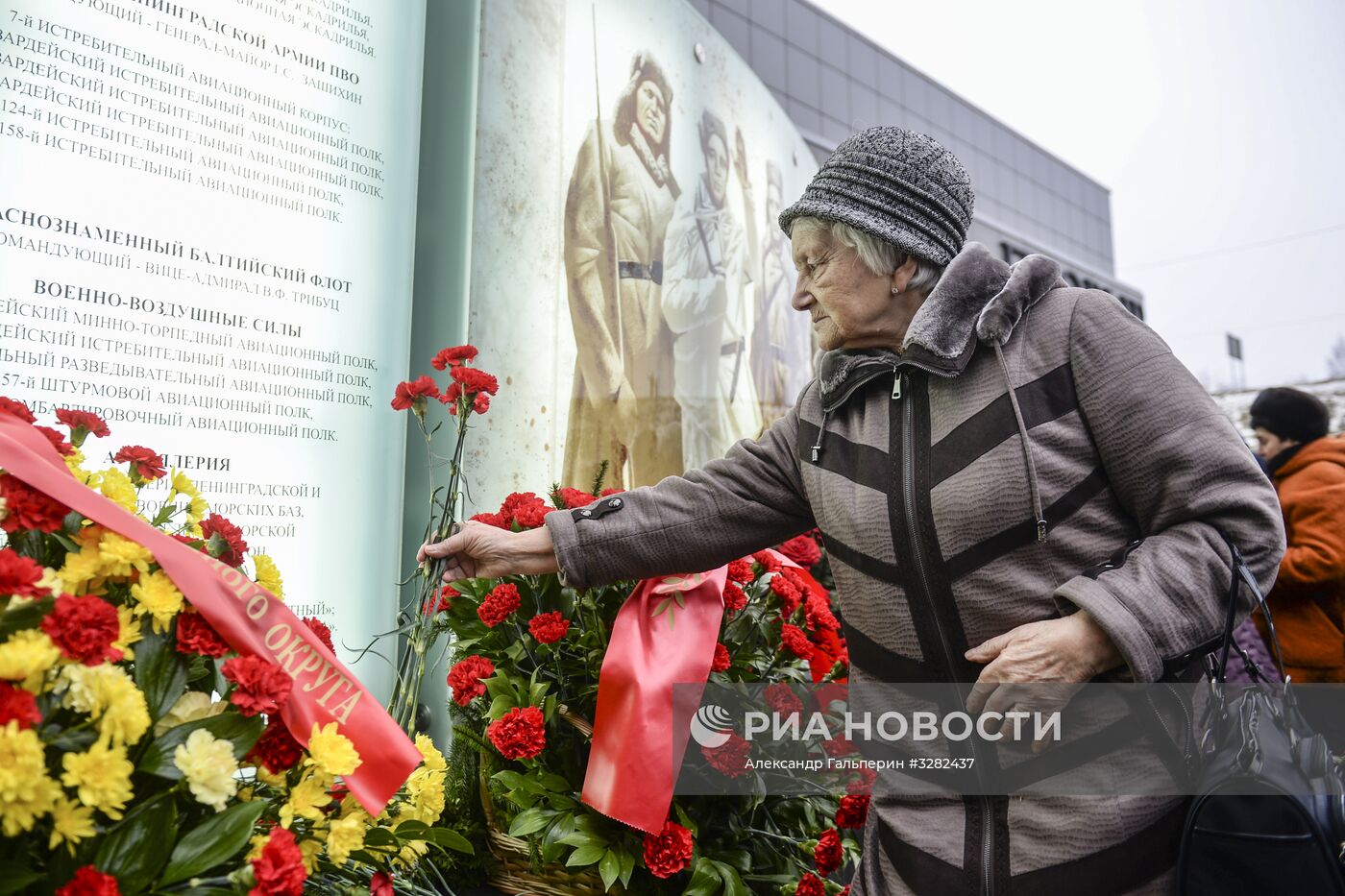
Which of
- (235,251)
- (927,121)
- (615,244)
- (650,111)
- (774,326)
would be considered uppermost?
(927,121)

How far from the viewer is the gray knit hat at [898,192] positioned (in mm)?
1461

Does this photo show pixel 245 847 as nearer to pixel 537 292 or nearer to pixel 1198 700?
pixel 1198 700

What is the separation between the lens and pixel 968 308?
4.53ft

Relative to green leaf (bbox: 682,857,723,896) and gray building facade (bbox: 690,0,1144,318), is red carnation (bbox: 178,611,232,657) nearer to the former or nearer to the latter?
green leaf (bbox: 682,857,723,896)

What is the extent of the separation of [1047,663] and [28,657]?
1048 mm

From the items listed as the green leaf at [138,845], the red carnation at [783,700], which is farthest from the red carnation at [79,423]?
the red carnation at [783,700]

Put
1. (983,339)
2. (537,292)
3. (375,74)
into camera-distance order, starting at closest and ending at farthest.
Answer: (983,339), (375,74), (537,292)

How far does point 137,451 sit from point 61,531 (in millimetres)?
215

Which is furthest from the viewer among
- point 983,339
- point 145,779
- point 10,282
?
point 10,282

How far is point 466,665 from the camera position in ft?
5.47

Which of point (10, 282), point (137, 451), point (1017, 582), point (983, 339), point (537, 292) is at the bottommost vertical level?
point (1017, 582)

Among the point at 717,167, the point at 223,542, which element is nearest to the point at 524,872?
the point at 223,542

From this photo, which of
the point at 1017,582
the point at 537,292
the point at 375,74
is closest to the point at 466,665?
the point at 1017,582

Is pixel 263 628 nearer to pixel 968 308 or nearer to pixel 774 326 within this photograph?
pixel 968 308
